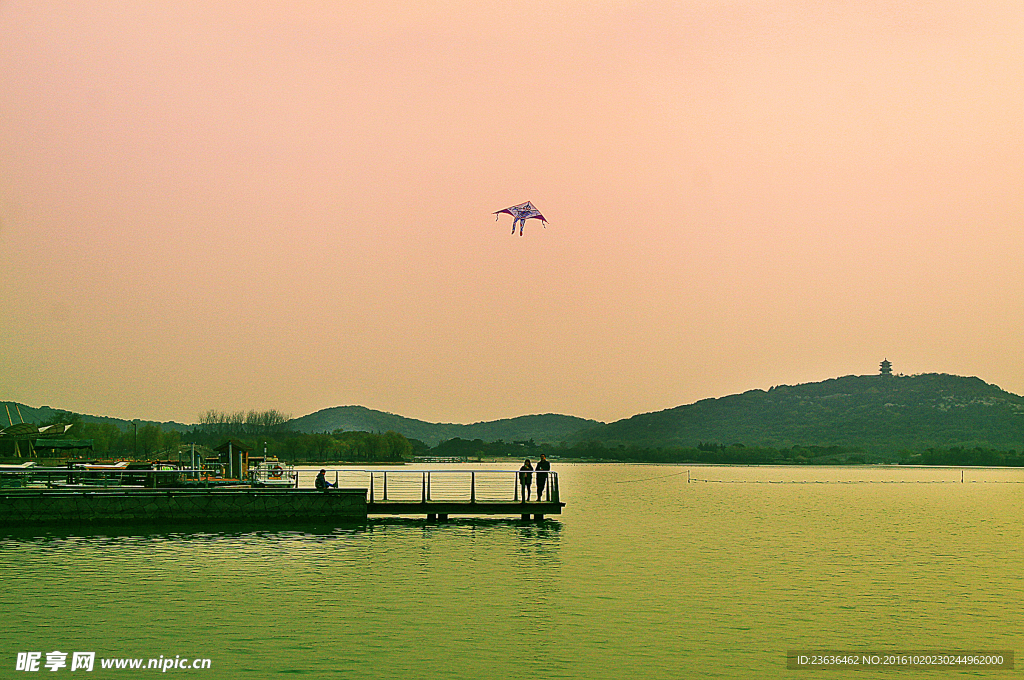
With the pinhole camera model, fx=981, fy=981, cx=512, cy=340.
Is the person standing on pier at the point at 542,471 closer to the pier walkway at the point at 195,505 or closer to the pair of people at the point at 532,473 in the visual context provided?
the pair of people at the point at 532,473

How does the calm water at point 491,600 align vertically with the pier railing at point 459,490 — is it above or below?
below

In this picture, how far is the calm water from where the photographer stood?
19.5 meters

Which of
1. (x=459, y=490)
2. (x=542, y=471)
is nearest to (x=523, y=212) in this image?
(x=542, y=471)

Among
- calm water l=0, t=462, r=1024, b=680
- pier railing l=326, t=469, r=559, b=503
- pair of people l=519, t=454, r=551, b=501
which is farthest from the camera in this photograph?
pier railing l=326, t=469, r=559, b=503

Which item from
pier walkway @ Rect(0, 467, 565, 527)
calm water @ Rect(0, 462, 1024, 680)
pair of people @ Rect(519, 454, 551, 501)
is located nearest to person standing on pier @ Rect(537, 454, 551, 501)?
pair of people @ Rect(519, 454, 551, 501)

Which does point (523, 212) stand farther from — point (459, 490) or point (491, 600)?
point (459, 490)

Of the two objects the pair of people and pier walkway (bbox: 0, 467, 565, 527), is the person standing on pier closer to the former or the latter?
the pair of people

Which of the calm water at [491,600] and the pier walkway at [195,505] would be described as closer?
the calm water at [491,600]

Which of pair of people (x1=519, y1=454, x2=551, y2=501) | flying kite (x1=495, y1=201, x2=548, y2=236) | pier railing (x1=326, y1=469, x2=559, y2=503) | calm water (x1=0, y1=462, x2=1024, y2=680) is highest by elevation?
flying kite (x1=495, y1=201, x2=548, y2=236)

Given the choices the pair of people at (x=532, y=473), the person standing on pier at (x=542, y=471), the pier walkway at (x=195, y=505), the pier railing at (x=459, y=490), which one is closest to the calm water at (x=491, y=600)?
the pier walkway at (x=195, y=505)

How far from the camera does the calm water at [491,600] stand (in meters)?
19.5

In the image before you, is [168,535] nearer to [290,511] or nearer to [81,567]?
[290,511]

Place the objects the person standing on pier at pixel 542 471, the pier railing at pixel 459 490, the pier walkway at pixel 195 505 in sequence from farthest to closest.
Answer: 1. the pier railing at pixel 459 490
2. the person standing on pier at pixel 542 471
3. the pier walkway at pixel 195 505

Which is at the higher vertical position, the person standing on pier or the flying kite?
the flying kite
